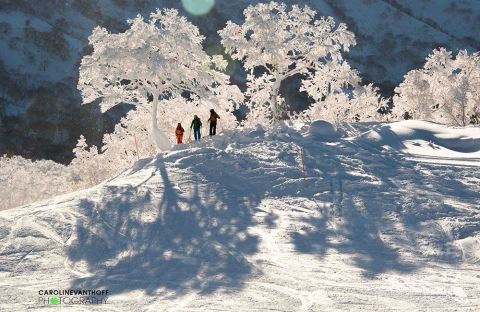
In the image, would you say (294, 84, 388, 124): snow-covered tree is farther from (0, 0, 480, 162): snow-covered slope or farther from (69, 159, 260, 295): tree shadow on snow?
(0, 0, 480, 162): snow-covered slope

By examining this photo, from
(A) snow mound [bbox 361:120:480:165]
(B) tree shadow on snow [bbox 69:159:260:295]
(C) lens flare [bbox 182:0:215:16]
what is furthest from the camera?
(C) lens flare [bbox 182:0:215:16]

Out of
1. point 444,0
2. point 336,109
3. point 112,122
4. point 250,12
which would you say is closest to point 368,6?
point 444,0

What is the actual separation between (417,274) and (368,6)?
187 metres

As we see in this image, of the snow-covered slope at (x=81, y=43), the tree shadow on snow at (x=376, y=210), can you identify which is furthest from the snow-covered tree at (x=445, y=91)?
the snow-covered slope at (x=81, y=43)

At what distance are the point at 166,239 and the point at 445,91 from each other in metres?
40.3

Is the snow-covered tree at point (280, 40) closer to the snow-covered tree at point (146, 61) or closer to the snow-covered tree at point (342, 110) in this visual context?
the snow-covered tree at point (146, 61)

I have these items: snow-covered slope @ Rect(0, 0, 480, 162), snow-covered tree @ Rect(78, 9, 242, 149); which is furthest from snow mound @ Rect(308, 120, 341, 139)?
snow-covered slope @ Rect(0, 0, 480, 162)

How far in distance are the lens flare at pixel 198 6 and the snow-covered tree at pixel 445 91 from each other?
127726 mm

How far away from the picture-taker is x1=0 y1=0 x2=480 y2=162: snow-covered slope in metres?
123

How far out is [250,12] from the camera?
34.0m

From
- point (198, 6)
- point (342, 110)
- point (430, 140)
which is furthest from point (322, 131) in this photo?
point (198, 6)

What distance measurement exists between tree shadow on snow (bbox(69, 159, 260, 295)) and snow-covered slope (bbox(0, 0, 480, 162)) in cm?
10161

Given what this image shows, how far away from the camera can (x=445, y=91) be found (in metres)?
49.2

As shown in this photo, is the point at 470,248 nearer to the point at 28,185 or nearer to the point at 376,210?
the point at 376,210
